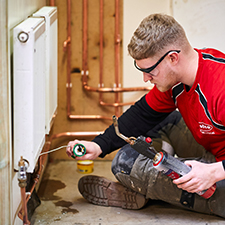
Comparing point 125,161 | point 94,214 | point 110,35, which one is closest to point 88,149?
point 125,161

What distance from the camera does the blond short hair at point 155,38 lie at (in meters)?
1.37

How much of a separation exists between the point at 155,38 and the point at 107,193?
88 cm

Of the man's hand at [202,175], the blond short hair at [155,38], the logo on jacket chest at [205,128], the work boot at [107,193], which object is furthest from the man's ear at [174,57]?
the work boot at [107,193]

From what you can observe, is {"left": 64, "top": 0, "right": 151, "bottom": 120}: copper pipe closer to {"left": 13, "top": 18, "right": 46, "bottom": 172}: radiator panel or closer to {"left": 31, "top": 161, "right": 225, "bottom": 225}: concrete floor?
{"left": 31, "top": 161, "right": 225, "bottom": 225}: concrete floor

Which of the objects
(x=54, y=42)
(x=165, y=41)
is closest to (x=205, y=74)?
(x=165, y=41)

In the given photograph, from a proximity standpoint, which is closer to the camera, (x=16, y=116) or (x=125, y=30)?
(x=16, y=116)

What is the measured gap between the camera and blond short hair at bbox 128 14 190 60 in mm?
1369

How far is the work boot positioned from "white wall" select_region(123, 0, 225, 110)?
1.13 metres

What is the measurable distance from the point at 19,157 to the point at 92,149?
0.46 m

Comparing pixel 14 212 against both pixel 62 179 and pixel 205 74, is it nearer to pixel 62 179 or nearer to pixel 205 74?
pixel 62 179

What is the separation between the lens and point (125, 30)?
243 centimetres

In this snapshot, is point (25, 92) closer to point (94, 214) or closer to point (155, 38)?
point (155, 38)

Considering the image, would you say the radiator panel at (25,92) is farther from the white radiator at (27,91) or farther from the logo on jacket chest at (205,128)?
the logo on jacket chest at (205,128)

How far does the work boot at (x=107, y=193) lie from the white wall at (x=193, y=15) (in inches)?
44.4
